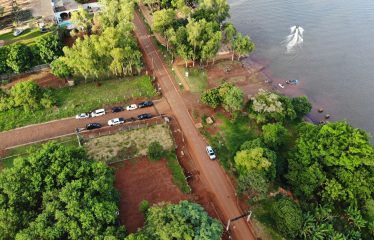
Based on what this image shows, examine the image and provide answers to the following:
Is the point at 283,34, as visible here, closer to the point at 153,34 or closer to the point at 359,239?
the point at 153,34

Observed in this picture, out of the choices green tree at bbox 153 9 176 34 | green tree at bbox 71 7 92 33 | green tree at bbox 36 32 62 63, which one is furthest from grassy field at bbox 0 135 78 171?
green tree at bbox 153 9 176 34

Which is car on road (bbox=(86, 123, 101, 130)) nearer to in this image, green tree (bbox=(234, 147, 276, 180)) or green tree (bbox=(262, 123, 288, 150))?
green tree (bbox=(234, 147, 276, 180))

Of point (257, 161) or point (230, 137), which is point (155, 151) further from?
point (257, 161)

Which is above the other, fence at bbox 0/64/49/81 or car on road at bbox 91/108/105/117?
fence at bbox 0/64/49/81

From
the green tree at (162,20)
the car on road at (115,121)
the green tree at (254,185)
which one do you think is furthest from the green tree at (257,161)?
the green tree at (162,20)

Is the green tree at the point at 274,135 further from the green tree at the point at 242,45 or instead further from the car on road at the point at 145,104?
the green tree at the point at 242,45

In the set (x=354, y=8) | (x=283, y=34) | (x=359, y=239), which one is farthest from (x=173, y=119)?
(x=354, y=8)

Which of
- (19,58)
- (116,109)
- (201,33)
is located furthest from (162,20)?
(19,58)
